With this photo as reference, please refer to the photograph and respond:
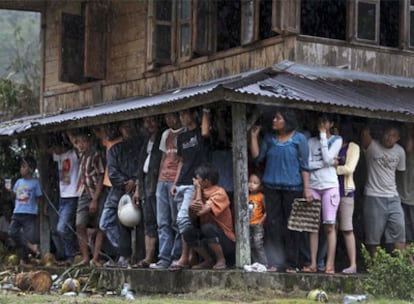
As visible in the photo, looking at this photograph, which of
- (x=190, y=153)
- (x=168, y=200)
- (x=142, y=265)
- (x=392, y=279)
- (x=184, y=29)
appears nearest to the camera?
(x=392, y=279)

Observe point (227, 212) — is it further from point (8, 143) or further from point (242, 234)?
point (8, 143)

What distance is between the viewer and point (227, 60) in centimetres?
1501

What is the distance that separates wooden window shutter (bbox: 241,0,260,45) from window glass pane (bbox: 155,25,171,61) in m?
2.15

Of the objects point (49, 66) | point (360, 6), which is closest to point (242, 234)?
point (360, 6)

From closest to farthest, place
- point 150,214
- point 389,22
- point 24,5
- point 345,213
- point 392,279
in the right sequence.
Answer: point 392,279, point 345,213, point 150,214, point 389,22, point 24,5

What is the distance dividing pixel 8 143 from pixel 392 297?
9.46m

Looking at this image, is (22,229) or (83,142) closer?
(83,142)

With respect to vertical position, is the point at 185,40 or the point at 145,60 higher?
the point at 185,40

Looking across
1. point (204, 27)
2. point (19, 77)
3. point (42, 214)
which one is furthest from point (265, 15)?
point (19, 77)

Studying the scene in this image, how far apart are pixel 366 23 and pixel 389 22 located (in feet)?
5.26

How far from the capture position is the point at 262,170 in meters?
12.5

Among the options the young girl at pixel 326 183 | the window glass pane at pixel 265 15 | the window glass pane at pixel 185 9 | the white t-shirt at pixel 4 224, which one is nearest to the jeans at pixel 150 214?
the young girl at pixel 326 183

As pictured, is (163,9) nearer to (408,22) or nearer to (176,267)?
(408,22)

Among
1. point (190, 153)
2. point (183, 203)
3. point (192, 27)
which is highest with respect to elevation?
point (192, 27)
